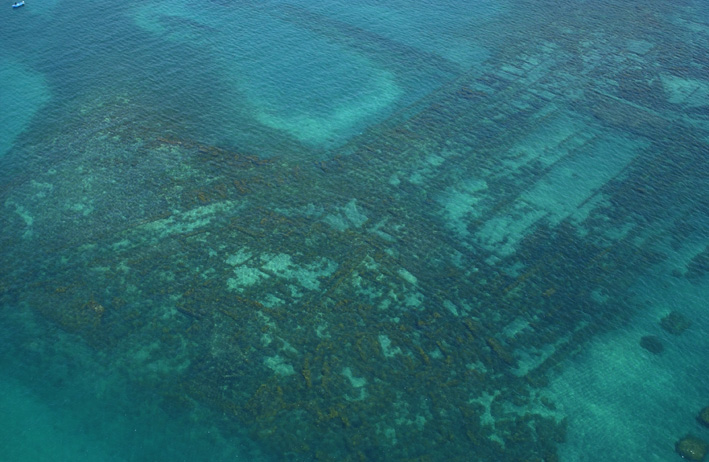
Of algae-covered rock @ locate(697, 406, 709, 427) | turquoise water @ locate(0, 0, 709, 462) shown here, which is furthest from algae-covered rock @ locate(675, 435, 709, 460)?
algae-covered rock @ locate(697, 406, 709, 427)

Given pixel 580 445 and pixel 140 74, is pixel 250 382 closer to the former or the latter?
pixel 580 445

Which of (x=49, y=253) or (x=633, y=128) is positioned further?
(x=633, y=128)

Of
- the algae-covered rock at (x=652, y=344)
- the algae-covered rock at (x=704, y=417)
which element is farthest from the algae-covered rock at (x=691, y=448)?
the algae-covered rock at (x=652, y=344)

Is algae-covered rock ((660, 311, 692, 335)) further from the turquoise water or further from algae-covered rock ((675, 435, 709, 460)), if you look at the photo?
algae-covered rock ((675, 435, 709, 460))

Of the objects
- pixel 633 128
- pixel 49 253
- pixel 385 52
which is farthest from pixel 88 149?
pixel 633 128

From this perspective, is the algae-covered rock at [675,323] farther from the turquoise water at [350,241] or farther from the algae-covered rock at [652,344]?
the algae-covered rock at [652,344]

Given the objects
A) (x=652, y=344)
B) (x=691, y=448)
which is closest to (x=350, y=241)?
(x=652, y=344)

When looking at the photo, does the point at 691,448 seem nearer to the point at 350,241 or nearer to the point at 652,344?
the point at 652,344
